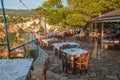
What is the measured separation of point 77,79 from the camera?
19.3 feet

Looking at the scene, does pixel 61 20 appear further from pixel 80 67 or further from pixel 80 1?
pixel 80 67

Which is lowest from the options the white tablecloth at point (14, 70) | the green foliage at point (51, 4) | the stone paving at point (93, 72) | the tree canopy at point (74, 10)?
the stone paving at point (93, 72)

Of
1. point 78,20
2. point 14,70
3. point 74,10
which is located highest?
point 74,10

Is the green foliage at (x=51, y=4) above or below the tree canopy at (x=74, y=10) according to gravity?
above

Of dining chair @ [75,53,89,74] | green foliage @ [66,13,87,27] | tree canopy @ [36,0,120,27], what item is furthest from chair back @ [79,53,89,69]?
green foliage @ [66,13,87,27]

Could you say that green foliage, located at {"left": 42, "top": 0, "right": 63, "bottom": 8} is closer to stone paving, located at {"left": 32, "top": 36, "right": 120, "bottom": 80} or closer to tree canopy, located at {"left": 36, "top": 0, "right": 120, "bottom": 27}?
tree canopy, located at {"left": 36, "top": 0, "right": 120, "bottom": 27}

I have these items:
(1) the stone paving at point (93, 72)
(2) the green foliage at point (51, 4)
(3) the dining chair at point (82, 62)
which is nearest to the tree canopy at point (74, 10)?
(2) the green foliage at point (51, 4)

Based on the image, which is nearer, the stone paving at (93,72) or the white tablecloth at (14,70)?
the white tablecloth at (14,70)

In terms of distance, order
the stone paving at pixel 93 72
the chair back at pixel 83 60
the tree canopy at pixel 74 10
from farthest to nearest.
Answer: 1. the tree canopy at pixel 74 10
2. the chair back at pixel 83 60
3. the stone paving at pixel 93 72

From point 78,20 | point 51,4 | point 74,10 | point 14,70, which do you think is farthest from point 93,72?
point 51,4

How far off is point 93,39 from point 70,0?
436 inches

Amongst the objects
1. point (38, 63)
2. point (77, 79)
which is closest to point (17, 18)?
point (38, 63)

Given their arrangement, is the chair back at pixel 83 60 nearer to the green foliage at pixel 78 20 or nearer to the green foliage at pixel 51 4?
the green foliage at pixel 78 20

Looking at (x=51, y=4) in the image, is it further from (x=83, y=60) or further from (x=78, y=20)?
(x=83, y=60)
